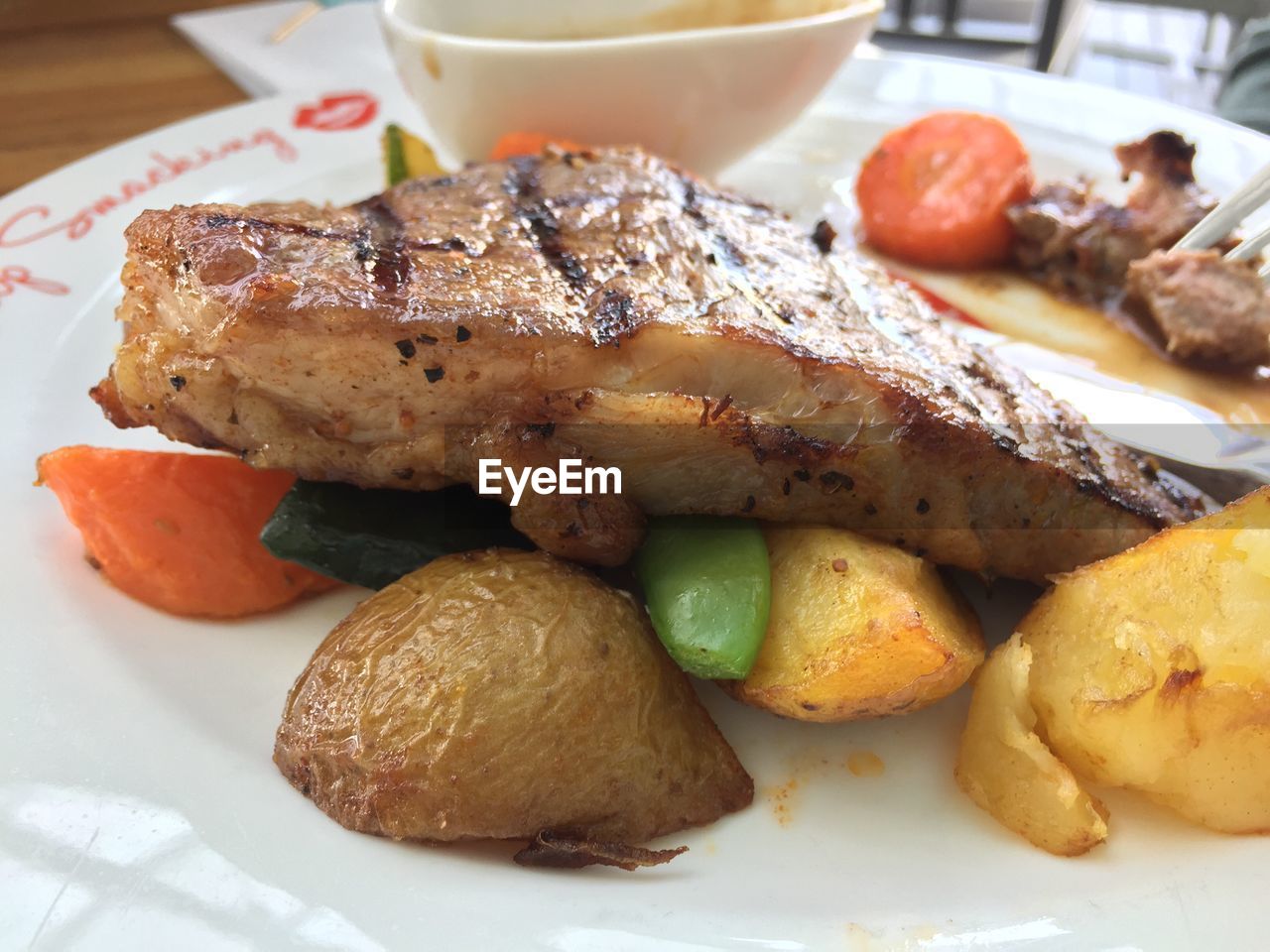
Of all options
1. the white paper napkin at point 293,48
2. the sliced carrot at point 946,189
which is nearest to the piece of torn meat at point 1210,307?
the sliced carrot at point 946,189

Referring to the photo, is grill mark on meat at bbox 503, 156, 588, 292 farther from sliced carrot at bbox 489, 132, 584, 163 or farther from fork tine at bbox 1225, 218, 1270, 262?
fork tine at bbox 1225, 218, 1270, 262

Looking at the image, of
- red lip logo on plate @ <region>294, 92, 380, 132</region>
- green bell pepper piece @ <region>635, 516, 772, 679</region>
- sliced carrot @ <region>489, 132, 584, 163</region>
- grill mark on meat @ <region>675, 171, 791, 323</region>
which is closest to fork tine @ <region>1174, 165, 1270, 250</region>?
grill mark on meat @ <region>675, 171, 791, 323</region>

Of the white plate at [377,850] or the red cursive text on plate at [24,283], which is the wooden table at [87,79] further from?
the white plate at [377,850]

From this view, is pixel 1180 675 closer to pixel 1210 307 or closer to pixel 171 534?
pixel 1210 307

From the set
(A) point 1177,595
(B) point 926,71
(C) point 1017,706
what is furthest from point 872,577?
(B) point 926,71

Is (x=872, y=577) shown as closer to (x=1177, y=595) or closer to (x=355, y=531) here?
(x=1177, y=595)
